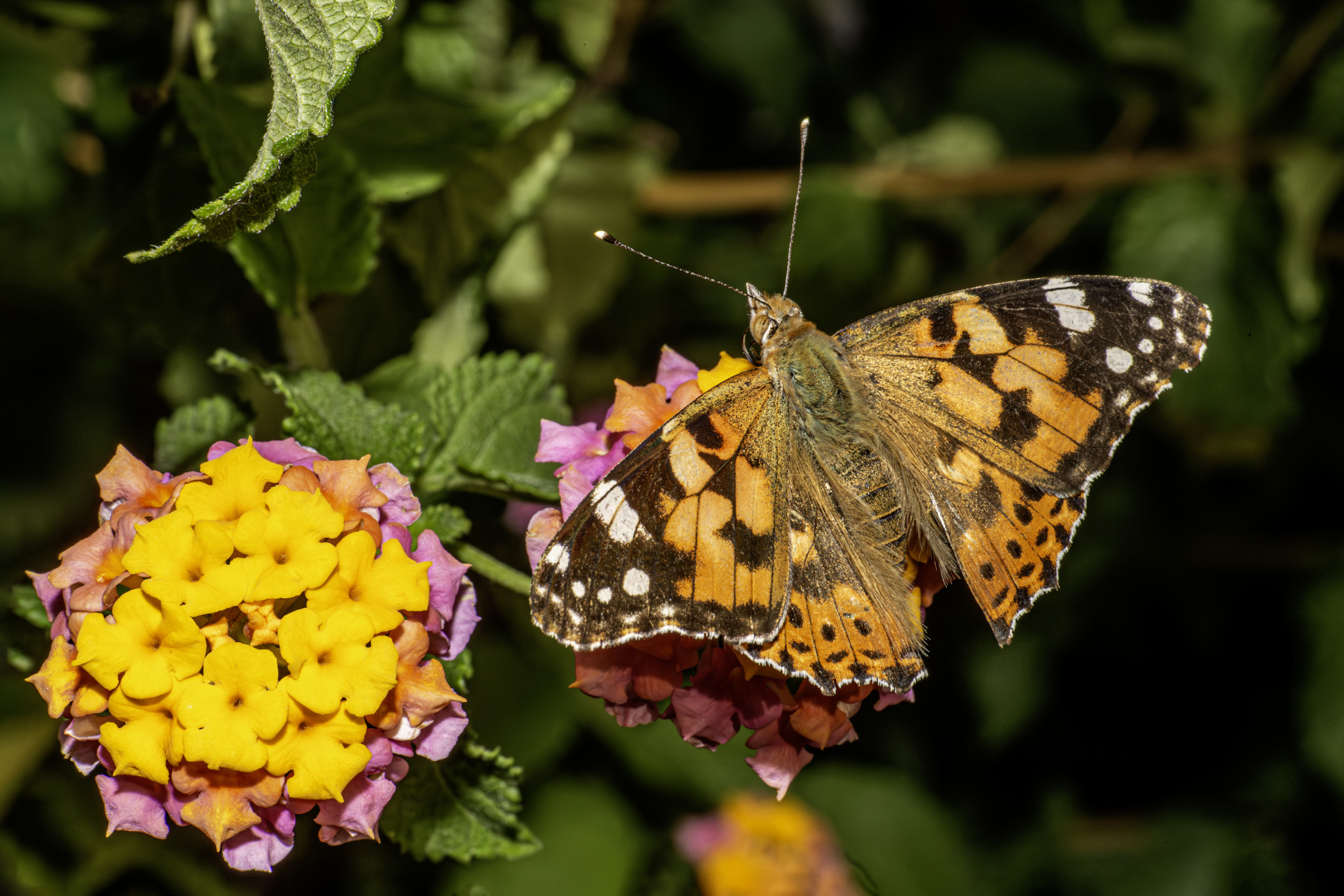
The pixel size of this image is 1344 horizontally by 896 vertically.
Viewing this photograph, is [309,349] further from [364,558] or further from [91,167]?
[91,167]

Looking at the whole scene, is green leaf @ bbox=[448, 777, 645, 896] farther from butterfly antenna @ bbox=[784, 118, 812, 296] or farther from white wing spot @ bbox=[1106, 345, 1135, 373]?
white wing spot @ bbox=[1106, 345, 1135, 373]

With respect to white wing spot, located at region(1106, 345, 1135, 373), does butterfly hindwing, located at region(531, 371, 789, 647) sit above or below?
below

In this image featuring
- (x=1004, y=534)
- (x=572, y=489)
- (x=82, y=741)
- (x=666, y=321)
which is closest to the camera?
(x=82, y=741)

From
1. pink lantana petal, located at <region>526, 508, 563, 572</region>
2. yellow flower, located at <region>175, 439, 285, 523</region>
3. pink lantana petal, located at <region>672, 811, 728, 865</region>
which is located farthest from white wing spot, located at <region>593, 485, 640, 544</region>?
pink lantana petal, located at <region>672, 811, 728, 865</region>

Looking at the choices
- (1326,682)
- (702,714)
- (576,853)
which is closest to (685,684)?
(702,714)

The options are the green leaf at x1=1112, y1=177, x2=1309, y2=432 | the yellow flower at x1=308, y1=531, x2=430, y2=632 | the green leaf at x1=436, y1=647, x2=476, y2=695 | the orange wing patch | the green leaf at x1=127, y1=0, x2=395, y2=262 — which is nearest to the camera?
the green leaf at x1=127, y1=0, x2=395, y2=262

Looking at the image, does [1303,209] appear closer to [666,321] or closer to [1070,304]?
[1070,304]
